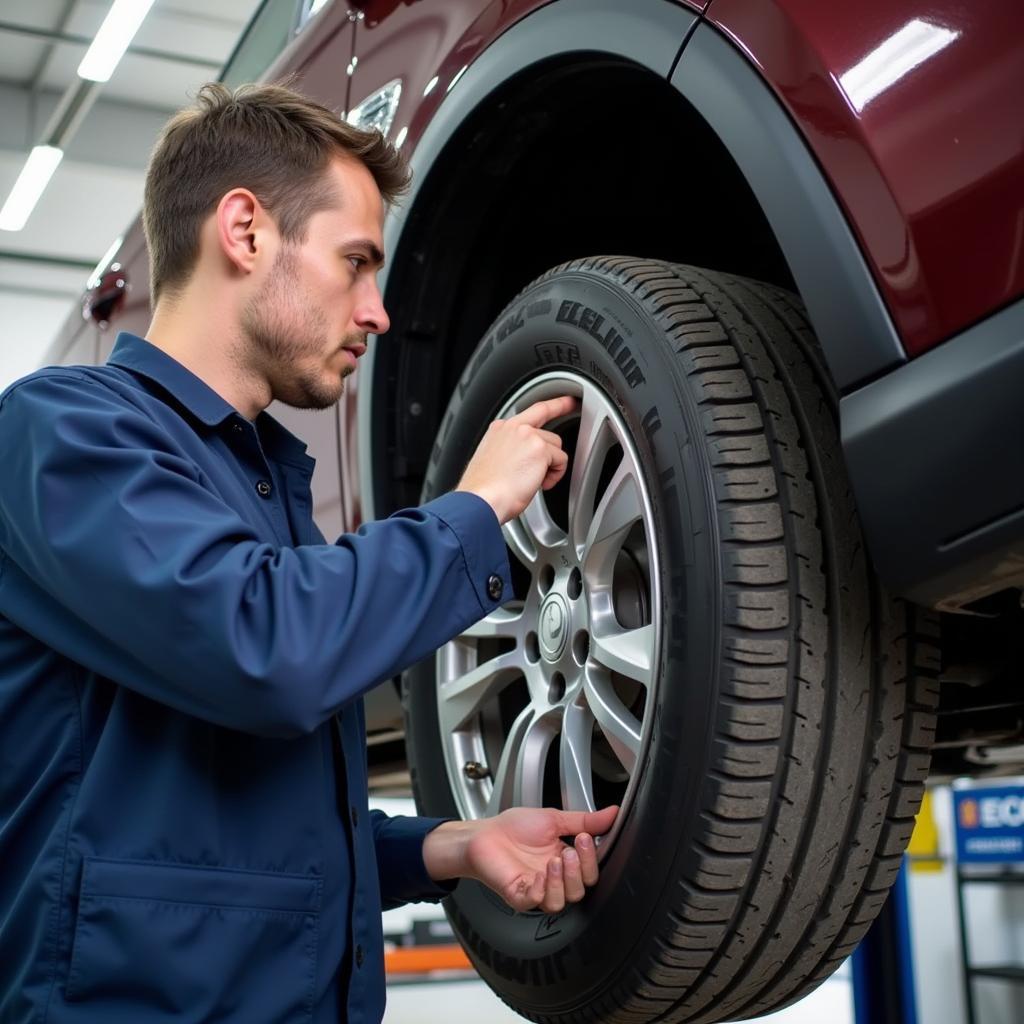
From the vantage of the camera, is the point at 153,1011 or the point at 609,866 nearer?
the point at 153,1011

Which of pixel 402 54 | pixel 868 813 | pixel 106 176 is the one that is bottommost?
pixel 868 813

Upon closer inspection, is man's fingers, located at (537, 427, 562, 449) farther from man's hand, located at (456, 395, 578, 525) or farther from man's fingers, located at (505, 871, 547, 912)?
man's fingers, located at (505, 871, 547, 912)

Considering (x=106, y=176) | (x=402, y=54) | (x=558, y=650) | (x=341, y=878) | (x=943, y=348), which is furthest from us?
(x=106, y=176)

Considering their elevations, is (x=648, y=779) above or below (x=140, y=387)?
below

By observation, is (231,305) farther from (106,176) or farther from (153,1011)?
(106,176)

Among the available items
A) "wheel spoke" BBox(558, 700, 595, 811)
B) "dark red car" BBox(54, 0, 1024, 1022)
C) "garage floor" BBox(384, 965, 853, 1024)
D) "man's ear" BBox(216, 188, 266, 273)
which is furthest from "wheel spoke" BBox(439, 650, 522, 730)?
"garage floor" BBox(384, 965, 853, 1024)

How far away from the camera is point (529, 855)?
3.44 ft

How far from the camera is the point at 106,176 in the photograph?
343 inches

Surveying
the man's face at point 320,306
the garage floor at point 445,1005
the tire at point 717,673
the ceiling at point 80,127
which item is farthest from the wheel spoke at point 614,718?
the ceiling at point 80,127

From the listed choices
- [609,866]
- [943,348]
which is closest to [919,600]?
[943,348]

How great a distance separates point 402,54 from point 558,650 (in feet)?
2.55

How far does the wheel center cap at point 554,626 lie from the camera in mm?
1104

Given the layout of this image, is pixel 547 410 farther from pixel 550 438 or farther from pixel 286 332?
pixel 286 332

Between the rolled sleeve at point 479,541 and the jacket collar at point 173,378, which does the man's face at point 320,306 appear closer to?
the jacket collar at point 173,378
